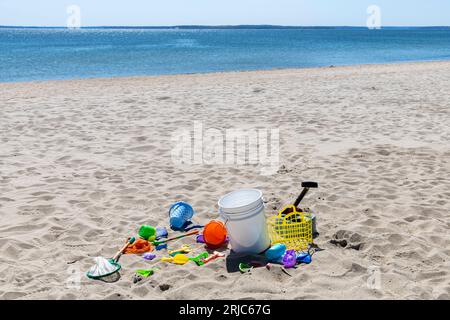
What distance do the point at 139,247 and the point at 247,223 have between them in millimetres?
1026

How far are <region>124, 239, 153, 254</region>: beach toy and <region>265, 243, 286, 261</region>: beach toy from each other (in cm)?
107

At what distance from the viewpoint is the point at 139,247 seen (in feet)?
13.6

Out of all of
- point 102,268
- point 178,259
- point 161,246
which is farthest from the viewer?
point 161,246

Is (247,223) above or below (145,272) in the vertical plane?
above

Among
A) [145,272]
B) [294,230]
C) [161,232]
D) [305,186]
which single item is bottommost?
[145,272]

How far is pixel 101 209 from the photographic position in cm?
506

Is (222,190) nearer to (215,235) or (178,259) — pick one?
(215,235)

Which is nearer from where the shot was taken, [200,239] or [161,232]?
[200,239]

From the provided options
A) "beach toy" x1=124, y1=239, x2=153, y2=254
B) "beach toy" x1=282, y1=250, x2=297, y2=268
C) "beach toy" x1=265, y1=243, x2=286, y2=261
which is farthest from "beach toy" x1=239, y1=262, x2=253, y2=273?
"beach toy" x1=124, y1=239, x2=153, y2=254

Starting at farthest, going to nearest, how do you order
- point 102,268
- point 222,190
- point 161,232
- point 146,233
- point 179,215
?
point 222,190 → point 179,215 → point 161,232 → point 146,233 → point 102,268

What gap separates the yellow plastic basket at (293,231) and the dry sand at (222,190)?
0.19m

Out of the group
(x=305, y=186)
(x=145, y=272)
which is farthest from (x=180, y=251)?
(x=305, y=186)

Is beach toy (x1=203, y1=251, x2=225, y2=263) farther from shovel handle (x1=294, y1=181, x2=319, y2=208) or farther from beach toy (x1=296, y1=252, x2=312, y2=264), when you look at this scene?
shovel handle (x1=294, y1=181, x2=319, y2=208)
